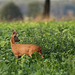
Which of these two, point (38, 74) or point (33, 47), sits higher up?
point (33, 47)

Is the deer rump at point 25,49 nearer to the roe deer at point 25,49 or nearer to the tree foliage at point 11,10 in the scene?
the roe deer at point 25,49

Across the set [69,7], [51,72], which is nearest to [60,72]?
[51,72]

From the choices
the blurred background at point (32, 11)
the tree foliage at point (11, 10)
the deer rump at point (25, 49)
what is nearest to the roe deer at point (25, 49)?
the deer rump at point (25, 49)

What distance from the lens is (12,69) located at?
12.5ft

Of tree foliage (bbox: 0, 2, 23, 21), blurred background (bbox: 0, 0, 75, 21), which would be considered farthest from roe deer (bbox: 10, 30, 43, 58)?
tree foliage (bbox: 0, 2, 23, 21)

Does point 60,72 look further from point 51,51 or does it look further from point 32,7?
point 32,7

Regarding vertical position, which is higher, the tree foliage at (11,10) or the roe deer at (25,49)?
the tree foliage at (11,10)

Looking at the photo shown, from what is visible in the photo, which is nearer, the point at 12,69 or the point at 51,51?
the point at 12,69

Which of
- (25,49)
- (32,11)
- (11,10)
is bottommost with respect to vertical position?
(25,49)

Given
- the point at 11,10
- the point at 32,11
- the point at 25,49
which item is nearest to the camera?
the point at 25,49

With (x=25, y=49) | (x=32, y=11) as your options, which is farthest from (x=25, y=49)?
(x=32, y=11)

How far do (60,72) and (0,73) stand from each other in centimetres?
96

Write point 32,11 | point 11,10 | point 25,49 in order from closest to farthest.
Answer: point 25,49, point 11,10, point 32,11

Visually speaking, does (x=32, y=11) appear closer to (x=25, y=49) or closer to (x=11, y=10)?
(x=11, y=10)
